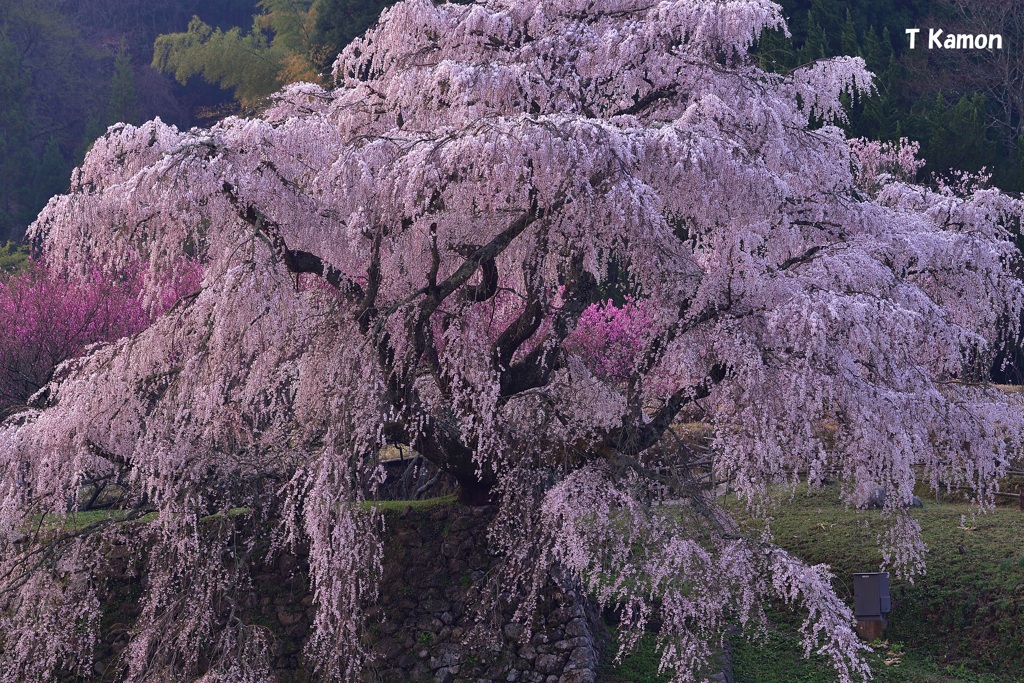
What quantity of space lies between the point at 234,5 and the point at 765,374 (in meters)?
43.8

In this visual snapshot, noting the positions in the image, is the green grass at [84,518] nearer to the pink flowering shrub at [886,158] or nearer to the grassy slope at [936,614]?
the grassy slope at [936,614]

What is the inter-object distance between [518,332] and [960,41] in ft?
83.9

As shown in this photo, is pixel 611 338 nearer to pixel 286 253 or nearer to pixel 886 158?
pixel 886 158

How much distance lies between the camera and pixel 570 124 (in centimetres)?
752

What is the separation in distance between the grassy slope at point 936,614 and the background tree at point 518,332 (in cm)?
217

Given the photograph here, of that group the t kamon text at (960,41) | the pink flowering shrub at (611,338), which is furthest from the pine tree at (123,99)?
the pink flowering shrub at (611,338)

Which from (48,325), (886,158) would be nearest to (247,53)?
(886,158)

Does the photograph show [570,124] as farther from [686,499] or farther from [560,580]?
[560,580]

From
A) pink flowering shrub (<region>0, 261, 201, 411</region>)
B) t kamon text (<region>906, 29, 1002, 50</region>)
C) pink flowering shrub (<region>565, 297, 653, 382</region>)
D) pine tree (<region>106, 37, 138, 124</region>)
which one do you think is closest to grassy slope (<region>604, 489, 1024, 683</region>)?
pink flowering shrub (<region>565, 297, 653, 382</region>)

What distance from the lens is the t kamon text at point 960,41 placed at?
2914 centimetres

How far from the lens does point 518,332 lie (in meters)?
9.21

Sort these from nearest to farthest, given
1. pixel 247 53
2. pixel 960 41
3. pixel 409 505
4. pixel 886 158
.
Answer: pixel 409 505 < pixel 886 158 < pixel 960 41 < pixel 247 53

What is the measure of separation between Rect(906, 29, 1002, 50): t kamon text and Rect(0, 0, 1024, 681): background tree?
876 inches

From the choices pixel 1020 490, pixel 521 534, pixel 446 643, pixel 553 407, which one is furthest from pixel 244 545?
pixel 1020 490
